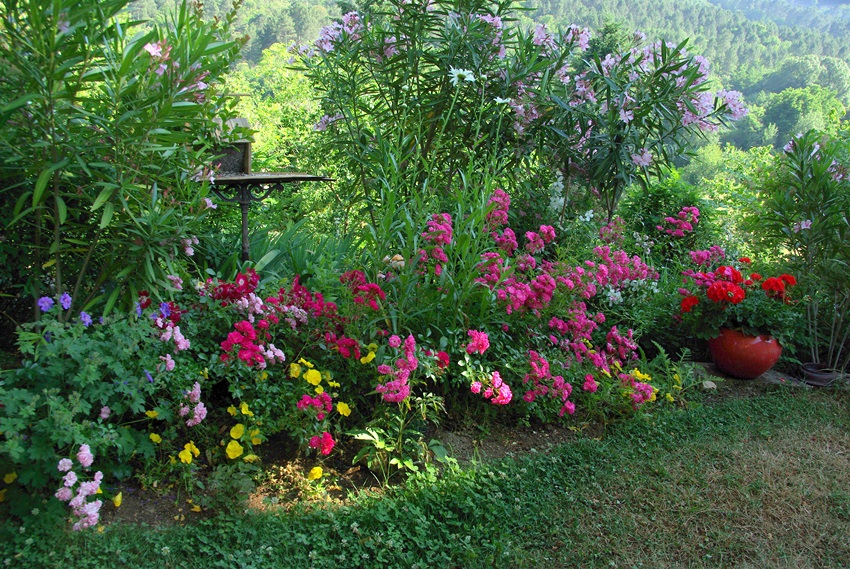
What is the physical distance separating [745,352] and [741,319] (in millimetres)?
193

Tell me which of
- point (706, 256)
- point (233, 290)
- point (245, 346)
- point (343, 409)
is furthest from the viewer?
point (706, 256)

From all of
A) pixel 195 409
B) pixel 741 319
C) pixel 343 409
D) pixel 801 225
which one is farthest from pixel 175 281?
pixel 801 225

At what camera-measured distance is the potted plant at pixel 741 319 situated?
370 centimetres

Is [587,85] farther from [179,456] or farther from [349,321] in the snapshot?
[179,456]

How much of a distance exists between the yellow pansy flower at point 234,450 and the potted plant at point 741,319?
274 cm

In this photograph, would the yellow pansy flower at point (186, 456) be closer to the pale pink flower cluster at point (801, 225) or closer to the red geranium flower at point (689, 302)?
the red geranium flower at point (689, 302)

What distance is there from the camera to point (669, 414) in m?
3.16

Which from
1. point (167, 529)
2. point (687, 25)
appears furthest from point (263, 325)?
point (687, 25)

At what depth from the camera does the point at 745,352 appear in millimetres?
3695

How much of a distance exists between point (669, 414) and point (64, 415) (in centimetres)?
263

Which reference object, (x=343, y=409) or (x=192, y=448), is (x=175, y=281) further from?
(x=343, y=409)

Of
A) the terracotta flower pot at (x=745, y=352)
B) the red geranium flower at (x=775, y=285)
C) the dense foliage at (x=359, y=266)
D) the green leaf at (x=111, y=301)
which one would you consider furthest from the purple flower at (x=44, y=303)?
the red geranium flower at (x=775, y=285)

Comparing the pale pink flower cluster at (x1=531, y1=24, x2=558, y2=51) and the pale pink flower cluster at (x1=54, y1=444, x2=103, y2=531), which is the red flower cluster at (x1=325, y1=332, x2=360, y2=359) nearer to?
the pale pink flower cluster at (x1=54, y1=444, x2=103, y2=531)

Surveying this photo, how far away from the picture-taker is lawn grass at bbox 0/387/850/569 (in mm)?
1938
